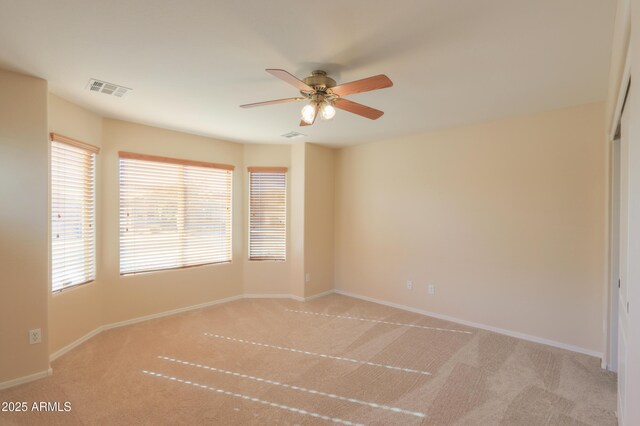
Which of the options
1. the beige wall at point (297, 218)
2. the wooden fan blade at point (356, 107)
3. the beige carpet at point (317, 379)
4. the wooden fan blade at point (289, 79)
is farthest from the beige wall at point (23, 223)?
the beige wall at point (297, 218)

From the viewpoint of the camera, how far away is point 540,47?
205 centimetres

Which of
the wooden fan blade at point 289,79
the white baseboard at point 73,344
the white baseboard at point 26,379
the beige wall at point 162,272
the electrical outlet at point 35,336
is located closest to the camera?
the wooden fan blade at point 289,79

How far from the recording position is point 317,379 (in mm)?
2654

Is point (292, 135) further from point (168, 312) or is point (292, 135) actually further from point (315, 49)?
point (168, 312)

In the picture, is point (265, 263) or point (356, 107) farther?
point (265, 263)

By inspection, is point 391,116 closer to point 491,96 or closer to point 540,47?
point 491,96

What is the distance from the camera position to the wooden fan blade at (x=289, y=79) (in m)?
1.84

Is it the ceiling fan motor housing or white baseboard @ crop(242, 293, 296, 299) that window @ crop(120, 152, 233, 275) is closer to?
Result: white baseboard @ crop(242, 293, 296, 299)

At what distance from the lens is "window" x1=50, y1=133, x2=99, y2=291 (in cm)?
302

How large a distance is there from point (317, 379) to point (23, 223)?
2801 millimetres

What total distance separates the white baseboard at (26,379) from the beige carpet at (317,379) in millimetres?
59

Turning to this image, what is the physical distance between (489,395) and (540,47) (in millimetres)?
2576

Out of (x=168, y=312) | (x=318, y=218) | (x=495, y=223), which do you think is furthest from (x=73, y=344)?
(x=495, y=223)

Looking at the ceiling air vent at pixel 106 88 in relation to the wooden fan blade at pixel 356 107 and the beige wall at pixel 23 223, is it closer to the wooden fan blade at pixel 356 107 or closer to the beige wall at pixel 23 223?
the beige wall at pixel 23 223
